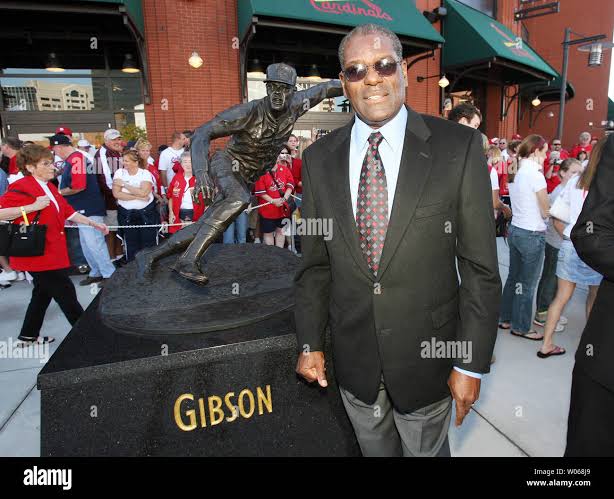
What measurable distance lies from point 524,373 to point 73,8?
840 cm

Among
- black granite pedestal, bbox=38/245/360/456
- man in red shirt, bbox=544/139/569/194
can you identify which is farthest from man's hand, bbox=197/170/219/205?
man in red shirt, bbox=544/139/569/194

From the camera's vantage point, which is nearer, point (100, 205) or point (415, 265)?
point (415, 265)

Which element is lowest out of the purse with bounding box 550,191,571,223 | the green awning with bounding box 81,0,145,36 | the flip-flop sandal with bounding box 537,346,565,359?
the flip-flop sandal with bounding box 537,346,565,359

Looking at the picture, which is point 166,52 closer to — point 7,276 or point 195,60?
point 195,60

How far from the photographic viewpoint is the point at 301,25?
27.6 feet

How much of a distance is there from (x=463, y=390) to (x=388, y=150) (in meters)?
0.93

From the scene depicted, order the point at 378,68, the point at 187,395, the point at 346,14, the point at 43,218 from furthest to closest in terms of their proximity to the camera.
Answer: the point at 346,14 → the point at 43,218 → the point at 187,395 → the point at 378,68

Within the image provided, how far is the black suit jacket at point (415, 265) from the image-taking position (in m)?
1.46

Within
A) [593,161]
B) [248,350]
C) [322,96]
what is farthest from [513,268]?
[248,350]

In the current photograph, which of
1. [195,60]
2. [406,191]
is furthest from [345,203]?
[195,60]

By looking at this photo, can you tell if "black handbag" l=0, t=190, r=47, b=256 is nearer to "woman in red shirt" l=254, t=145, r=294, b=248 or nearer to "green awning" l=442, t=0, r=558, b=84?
"woman in red shirt" l=254, t=145, r=294, b=248

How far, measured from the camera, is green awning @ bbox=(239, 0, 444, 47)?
26.5ft

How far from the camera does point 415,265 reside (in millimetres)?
1518

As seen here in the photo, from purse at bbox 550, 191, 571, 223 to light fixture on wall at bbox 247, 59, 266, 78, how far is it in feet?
27.9
